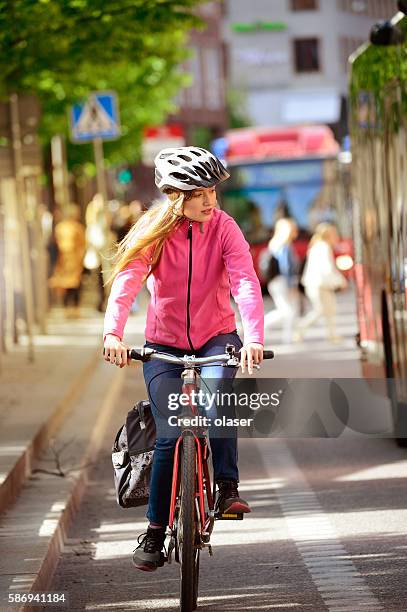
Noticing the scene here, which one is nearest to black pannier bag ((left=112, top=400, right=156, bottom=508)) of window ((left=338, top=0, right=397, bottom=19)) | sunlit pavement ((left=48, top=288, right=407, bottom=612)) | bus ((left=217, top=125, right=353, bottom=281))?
sunlit pavement ((left=48, top=288, right=407, bottom=612))

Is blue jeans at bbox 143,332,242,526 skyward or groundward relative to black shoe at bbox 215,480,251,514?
skyward

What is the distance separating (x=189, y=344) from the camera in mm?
7730

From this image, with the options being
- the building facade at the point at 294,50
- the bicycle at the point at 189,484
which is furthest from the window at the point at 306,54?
the bicycle at the point at 189,484

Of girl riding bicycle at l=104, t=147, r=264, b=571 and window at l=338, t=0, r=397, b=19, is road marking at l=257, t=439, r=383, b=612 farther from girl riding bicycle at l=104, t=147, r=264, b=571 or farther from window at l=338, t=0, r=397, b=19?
window at l=338, t=0, r=397, b=19

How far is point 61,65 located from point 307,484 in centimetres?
903

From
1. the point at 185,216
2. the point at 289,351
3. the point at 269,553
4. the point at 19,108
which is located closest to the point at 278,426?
the point at 185,216

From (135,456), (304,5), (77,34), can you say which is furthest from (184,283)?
(304,5)

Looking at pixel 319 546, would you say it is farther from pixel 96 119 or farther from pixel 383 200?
pixel 96 119

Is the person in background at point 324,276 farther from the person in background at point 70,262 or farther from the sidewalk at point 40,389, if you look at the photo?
the person in background at point 70,262

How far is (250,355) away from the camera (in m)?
7.30

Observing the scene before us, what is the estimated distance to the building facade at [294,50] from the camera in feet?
376

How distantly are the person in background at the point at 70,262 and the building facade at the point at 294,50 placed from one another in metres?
81.5

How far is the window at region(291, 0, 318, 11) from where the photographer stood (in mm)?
117375

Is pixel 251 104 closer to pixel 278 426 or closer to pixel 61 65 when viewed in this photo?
pixel 61 65
